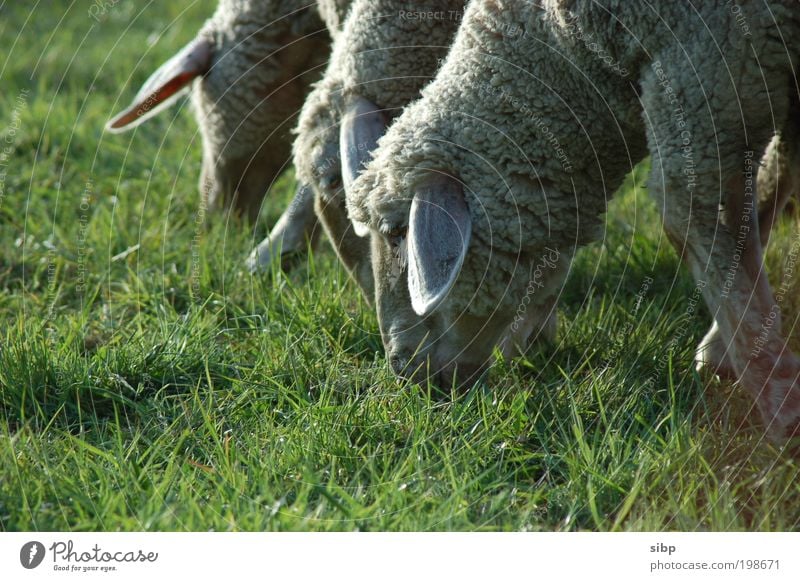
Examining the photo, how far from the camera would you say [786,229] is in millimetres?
4254

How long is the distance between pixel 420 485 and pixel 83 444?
3.11 feet

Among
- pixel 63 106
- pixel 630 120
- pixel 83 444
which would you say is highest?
pixel 630 120

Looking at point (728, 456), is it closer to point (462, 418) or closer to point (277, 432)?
point (462, 418)

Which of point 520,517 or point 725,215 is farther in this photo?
point 725,215

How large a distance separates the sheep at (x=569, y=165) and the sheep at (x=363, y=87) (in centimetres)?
36

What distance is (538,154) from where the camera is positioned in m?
3.02

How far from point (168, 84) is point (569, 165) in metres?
2.09

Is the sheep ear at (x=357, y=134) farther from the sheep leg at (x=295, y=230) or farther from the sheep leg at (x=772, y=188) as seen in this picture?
the sheep leg at (x=772, y=188)

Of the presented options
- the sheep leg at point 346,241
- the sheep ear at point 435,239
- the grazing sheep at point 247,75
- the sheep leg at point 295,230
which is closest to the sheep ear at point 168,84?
the grazing sheep at point 247,75

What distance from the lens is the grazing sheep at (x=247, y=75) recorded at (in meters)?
4.43

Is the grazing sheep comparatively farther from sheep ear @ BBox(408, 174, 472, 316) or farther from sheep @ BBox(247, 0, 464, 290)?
sheep ear @ BBox(408, 174, 472, 316)

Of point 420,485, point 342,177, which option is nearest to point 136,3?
point 342,177

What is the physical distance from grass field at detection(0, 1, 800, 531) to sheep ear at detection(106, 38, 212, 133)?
0.54 metres

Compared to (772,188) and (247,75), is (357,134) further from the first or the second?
(772,188)
